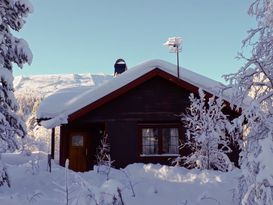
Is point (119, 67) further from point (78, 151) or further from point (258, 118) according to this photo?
point (258, 118)

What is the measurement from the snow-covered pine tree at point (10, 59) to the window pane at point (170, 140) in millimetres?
7448

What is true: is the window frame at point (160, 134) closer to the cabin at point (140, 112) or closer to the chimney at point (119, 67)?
the cabin at point (140, 112)

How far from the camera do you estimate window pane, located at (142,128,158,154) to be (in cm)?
1641

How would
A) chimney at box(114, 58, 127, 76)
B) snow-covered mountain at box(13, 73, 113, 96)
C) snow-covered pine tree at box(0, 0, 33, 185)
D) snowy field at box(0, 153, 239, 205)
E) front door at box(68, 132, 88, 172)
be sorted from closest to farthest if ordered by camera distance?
1. snowy field at box(0, 153, 239, 205)
2. snow-covered pine tree at box(0, 0, 33, 185)
3. front door at box(68, 132, 88, 172)
4. chimney at box(114, 58, 127, 76)
5. snow-covered mountain at box(13, 73, 113, 96)

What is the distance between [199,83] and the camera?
53.7 ft

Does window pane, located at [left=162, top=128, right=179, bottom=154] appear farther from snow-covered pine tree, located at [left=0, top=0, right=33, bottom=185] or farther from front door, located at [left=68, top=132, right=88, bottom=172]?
snow-covered pine tree, located at [left=0, top=0, right=33, bottom=185]

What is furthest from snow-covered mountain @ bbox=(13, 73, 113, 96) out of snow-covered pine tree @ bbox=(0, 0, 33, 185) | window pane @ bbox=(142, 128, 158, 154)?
snow-covered pine tree @ bbox=(0, 0, 33, 185)

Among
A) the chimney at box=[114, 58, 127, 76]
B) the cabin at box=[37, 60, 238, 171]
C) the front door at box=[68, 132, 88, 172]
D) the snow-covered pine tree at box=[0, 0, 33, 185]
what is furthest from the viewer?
the chimney at box=[114, 58, 127, 76]

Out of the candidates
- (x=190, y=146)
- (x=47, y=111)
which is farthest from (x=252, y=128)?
(x=47, y=111)

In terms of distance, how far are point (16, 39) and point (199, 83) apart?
339 inches

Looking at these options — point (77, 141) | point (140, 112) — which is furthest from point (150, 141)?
point (77, 141)

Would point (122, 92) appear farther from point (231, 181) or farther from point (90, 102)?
point (231, 181)

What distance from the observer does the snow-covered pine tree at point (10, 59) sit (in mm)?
10055

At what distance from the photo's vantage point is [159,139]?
646 inches
